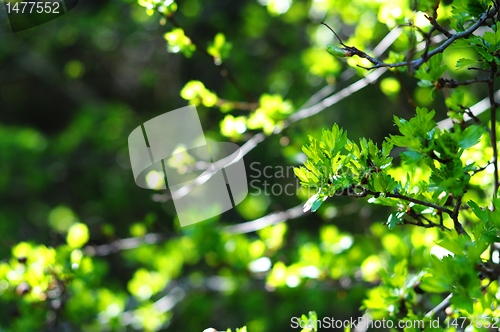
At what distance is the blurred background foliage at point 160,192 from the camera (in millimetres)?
1732

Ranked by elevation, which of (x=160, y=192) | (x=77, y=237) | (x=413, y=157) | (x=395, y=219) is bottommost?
(x=160, y=192)

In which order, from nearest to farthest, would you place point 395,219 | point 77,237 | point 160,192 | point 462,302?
point 462,302, point 395,219, point 77,237, point 160,192

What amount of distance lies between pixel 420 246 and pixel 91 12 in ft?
9.84

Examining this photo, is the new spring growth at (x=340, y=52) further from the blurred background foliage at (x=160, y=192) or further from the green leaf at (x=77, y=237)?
the green leaf at (x=77, y=237)

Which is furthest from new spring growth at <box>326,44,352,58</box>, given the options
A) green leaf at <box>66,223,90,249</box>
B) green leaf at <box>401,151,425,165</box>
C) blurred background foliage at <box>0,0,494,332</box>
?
green leaf at <box>66,223,90,249</box>

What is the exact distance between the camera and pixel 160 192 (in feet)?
10.5

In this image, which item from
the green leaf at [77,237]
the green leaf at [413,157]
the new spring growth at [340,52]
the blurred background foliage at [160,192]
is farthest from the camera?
the green leaf at [77,237]

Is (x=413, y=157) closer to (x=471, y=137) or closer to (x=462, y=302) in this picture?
(x=471, y=137)

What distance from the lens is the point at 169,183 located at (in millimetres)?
2107

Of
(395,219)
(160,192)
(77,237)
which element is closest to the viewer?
(395,219)

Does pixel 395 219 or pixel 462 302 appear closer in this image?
pixel 462 302

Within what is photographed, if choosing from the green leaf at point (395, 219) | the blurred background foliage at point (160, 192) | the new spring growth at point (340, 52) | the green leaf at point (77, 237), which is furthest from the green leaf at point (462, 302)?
the green leaf at point (77, 237)

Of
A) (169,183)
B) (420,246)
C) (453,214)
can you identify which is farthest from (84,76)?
(453,214)

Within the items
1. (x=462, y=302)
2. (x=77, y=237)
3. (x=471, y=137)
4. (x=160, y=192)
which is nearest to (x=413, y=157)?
(x=471, y=137)
